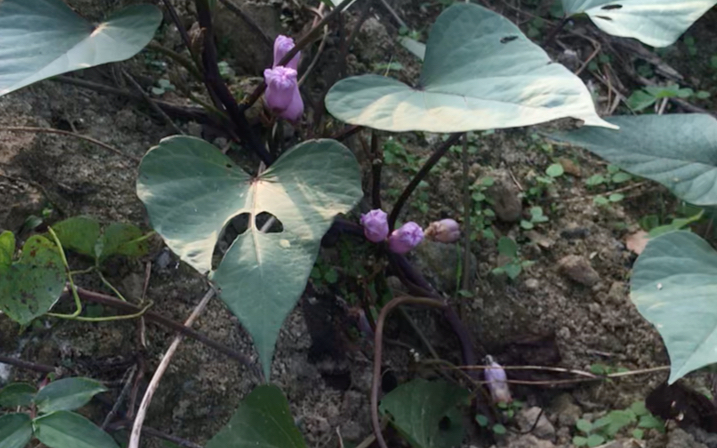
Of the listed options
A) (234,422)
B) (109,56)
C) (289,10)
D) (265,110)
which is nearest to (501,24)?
(265,110)

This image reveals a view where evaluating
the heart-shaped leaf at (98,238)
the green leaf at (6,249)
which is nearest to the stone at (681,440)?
the heart-shaped leaf at (98,238)

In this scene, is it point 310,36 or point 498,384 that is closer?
point 310,36

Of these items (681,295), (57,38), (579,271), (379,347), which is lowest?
(579,271)

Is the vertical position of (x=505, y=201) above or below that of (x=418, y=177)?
below

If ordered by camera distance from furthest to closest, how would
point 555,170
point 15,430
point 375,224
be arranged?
1. point 555,170
2. point 375,224
3. point 15,430

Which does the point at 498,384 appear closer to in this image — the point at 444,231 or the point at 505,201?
the point at 444,231

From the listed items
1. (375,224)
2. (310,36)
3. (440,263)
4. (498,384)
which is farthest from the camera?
(440,263)

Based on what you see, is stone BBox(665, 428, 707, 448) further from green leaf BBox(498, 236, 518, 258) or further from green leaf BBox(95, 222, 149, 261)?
green leaf BBox(95, 222, 149, 261)

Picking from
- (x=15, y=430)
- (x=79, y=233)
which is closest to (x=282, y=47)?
(x=79, y=233)

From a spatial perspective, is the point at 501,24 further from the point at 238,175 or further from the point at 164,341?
the point at 164,341
